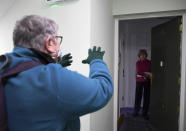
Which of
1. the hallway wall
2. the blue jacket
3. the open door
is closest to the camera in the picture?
the blue jacket

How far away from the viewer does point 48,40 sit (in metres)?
0.63

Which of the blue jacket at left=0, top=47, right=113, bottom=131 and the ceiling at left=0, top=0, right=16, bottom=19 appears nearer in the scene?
the blue jacket at left=0, top=47, right=113, bottom=131

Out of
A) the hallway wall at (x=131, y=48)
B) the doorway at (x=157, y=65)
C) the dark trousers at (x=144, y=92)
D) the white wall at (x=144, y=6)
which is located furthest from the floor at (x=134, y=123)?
the white wall at (x=144, y=6)

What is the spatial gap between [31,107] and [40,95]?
0.06 meters

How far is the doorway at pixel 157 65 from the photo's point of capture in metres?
2.00

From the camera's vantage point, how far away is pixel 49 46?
65 cm

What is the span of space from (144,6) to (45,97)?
1904mm

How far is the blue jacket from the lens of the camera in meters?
0.51

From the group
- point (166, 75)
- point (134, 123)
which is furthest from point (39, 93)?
point (134, 123)

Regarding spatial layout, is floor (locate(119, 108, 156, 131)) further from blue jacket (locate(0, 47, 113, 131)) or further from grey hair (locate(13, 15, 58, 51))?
grey hair (locate(13, 15, 58, 51))

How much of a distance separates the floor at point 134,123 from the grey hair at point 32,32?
255cm

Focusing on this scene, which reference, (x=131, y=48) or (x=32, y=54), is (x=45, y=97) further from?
(x=131, y=48)

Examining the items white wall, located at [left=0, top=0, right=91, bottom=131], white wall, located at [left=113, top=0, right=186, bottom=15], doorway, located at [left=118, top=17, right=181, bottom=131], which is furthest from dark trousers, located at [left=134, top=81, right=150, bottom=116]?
white wall, located at [left=0, top=0, right=91, bottom=131]

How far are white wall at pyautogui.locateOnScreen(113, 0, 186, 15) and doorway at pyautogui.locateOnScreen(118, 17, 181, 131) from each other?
0.69 feet
